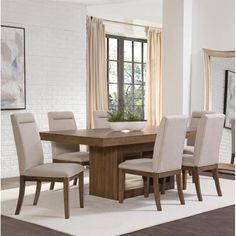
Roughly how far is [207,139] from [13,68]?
305cm

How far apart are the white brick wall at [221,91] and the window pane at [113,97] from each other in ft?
6.69

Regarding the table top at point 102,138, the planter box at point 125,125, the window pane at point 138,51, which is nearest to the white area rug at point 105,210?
the table top at point 102,138

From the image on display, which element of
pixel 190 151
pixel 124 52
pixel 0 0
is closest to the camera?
pixel 190 151

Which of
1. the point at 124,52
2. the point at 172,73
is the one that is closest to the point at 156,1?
the point at 124,52

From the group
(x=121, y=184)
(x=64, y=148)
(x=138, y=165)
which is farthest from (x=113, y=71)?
(x=138, y=165)

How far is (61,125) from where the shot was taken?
6270mm

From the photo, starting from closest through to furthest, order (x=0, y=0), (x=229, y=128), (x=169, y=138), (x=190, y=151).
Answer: (x=169, y=138), (x=190, y=151), (x=0, y=0), (x=229, y=128)

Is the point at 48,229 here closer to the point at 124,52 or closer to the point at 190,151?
the point at 190,151

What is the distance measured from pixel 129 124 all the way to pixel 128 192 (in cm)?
77

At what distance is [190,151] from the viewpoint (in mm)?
6230

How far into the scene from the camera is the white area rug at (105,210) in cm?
429

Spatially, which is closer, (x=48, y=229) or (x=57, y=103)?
(x=48, y=229)

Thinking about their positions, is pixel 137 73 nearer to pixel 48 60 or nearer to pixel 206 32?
pixel 206 32

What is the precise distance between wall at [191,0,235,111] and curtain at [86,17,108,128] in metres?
1.57
